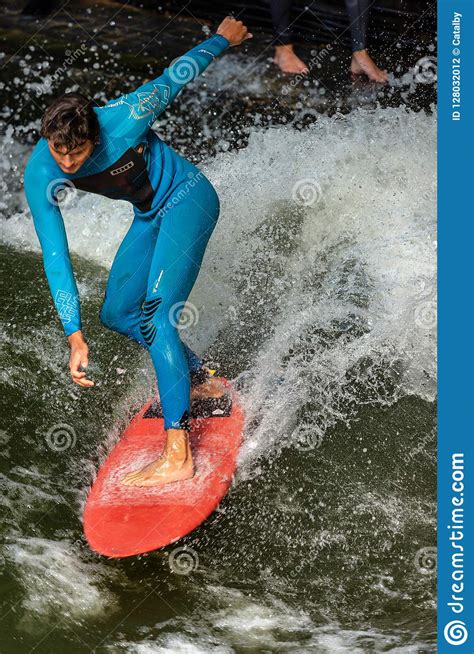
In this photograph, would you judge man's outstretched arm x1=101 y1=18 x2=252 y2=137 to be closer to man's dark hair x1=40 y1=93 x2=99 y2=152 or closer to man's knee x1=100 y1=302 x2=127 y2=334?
man's dark hair x1=40 y1=93 x2=99 y2=152

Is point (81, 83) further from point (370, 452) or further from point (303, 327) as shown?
point (370, 452)

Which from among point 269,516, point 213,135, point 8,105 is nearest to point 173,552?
point 269,516

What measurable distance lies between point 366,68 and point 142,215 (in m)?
4.21

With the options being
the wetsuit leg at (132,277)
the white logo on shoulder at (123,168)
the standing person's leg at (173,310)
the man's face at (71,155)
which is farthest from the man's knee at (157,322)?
Answer: the man's face at (71,155)

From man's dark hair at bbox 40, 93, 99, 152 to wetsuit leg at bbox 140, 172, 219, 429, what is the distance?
64 centimetres

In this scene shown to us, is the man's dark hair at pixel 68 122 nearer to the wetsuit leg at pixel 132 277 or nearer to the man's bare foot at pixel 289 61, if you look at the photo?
the wetsuit leg at pixel 132 277

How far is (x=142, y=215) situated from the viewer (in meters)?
4.07

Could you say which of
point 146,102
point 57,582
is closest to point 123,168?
point 146,102

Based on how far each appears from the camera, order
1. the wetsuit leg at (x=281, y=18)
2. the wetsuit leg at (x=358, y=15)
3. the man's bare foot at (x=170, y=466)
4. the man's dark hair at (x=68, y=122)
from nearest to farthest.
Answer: the man's dark hair at (x=68, y=122) < the man's bare foot at (x=170, y=466) < the wetsuit leg at (x=358, y=15) < the wetsuit leg at (x=281, y=18)

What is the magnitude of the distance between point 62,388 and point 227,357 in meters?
0.95

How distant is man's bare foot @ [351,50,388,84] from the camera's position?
25.0 ft

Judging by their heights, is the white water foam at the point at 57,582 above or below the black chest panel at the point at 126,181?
below

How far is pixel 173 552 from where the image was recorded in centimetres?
396

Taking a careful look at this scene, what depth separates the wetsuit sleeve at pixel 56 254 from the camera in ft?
11.9
